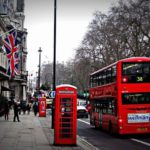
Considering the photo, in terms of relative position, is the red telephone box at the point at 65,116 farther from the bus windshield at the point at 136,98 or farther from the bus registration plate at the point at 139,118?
the bus registration plate at the point at 139,118

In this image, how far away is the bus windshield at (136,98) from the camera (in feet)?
81.7

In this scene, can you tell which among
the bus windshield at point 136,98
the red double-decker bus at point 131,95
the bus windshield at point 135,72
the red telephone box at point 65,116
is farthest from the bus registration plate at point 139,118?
the red telephone box at point 65,116

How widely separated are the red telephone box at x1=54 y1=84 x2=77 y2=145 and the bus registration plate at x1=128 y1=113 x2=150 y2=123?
20.5 feet

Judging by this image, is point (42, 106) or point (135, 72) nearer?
point (135, 72)

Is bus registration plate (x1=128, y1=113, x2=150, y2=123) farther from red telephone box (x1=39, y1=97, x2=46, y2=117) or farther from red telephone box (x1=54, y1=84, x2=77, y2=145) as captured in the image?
red telephone box (x1=39, y1=97, x2=46, y2=117)

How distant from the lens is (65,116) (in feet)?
63.8

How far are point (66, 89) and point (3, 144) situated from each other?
333 centimetres

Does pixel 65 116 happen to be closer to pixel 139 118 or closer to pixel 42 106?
pixel 139 118

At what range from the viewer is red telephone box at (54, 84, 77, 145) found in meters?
19.4

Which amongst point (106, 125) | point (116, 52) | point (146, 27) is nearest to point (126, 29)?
point (146, 27)

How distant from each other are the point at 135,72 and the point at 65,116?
264 inches

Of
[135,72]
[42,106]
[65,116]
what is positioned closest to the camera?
[65,116]

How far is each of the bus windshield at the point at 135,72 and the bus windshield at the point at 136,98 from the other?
73 centimetres

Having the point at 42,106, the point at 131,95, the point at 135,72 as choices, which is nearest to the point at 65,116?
the point at 131,95
